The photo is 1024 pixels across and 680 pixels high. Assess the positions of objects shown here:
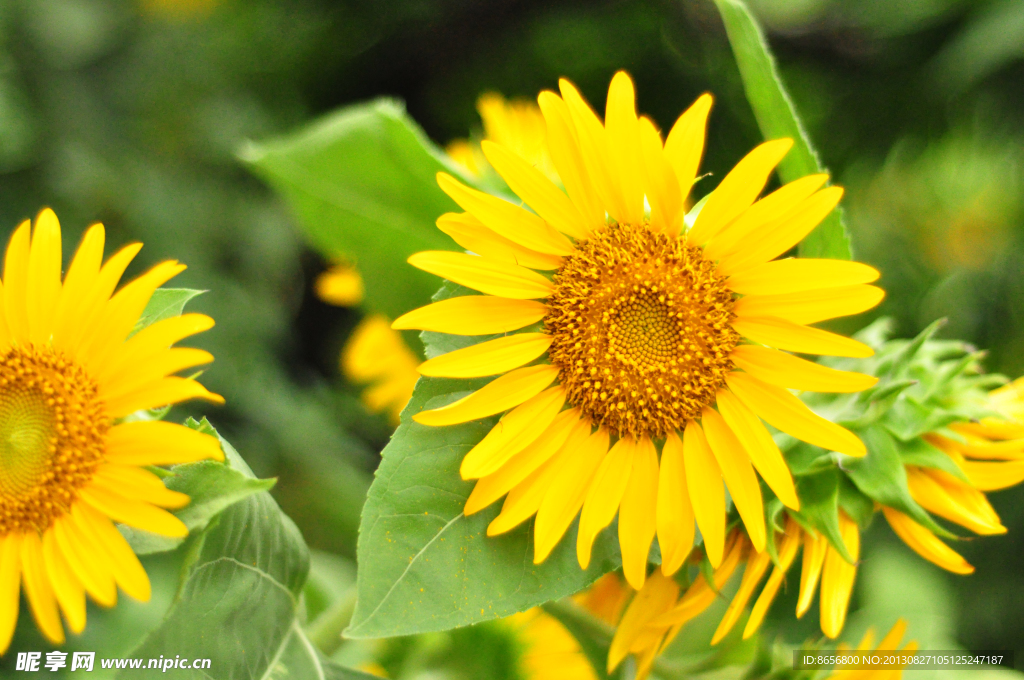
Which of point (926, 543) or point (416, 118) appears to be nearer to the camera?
point (926, 543)

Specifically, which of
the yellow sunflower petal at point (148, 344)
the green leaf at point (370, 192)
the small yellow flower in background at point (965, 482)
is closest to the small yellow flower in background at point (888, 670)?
the small yellow flower in background at point (965, 482)

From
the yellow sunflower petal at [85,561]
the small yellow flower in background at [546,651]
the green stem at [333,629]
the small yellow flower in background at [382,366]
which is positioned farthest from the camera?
the small yellow flower in background at [382,366]

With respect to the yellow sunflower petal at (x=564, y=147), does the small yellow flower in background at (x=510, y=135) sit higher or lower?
higher

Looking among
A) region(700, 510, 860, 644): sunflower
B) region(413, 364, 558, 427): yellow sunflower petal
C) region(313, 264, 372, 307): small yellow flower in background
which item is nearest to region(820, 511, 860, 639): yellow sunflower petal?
region(700, 510, 860, 644): sunflower

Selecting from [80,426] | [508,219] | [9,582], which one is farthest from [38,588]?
[508,219]

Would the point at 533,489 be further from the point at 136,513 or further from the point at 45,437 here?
the point at 45,437

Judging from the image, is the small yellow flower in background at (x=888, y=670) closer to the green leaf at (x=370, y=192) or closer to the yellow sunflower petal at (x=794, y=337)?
the yellow sunflower petal at (x=794, y=337)
